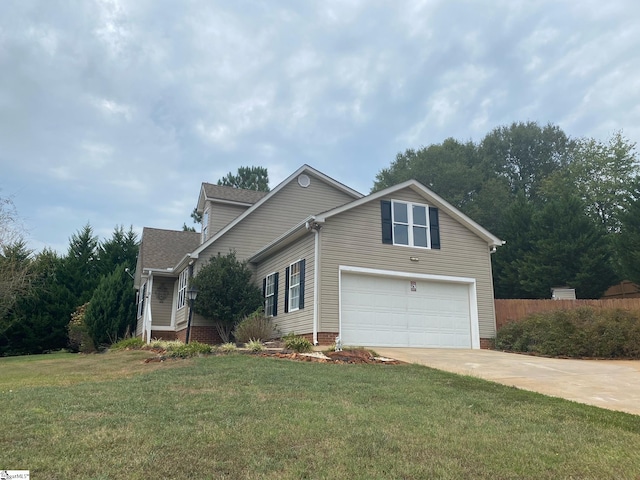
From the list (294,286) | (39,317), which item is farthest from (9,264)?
(294,286)

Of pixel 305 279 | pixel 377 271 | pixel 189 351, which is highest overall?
pixel 377 271

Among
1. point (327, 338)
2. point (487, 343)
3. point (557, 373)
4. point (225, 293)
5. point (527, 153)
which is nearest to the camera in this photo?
point (557, 373)

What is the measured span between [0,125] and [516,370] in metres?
18.3

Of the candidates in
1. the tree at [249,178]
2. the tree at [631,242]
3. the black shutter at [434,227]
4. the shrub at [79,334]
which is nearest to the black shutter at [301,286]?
the black shutter at [434,227]

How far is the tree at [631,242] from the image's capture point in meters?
21.5

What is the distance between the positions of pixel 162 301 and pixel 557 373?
16.8 metres

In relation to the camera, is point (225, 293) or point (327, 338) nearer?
point (327, 338)

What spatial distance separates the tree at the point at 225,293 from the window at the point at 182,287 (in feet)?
7.39

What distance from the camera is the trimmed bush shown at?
1256 cm

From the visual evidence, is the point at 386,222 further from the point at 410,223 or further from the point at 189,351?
the point at 189,351

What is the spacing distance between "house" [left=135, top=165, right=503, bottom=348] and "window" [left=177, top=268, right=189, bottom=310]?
484 mm

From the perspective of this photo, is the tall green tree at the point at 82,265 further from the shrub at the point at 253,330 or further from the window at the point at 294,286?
the window at the point at 294,286

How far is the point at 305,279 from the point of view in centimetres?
1444

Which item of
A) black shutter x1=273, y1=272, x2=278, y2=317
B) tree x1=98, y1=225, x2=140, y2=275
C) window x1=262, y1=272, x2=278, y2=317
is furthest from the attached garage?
tree x1=98, y1=225, x2=140, y2=275
